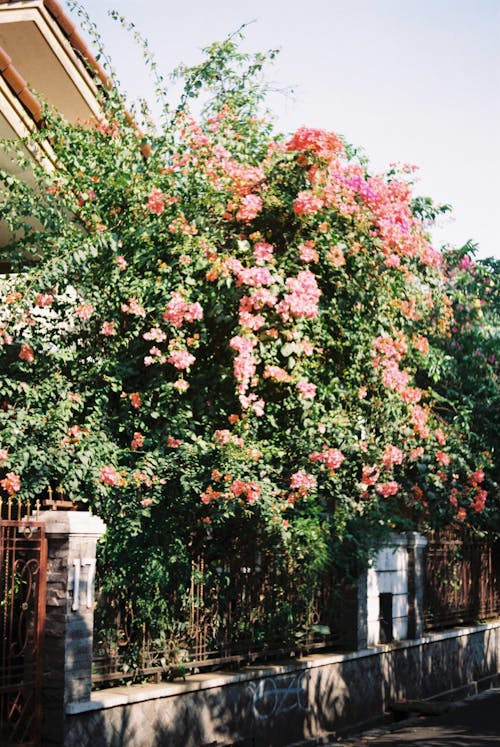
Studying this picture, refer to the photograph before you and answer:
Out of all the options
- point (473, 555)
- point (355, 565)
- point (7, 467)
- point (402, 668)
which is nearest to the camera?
point (7, 467)

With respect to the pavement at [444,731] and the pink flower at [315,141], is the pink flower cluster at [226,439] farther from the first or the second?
the pavement at [444,731]

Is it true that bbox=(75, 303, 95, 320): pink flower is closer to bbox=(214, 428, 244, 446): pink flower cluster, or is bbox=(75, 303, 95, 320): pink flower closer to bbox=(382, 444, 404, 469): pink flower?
bbox=(214, 428, 244, 446): pink flower cluster

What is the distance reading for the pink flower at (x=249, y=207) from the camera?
9859 mm

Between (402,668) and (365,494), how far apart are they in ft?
10.8

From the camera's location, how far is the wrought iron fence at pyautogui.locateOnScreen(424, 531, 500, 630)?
50.6 feet

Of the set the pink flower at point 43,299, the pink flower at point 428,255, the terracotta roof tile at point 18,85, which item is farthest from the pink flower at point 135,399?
the pink flower at point 428,255

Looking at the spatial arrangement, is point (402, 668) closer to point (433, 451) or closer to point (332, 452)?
point (433, 451)

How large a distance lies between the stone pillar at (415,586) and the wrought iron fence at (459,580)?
61 cm

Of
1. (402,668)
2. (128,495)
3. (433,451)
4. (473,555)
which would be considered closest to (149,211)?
(128,495)

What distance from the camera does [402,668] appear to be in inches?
523

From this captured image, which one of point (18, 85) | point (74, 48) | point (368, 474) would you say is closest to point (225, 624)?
point (368, 474)

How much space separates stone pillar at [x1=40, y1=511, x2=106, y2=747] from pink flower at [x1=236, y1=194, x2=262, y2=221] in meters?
3.57

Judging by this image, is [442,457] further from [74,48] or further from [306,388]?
[74,48]

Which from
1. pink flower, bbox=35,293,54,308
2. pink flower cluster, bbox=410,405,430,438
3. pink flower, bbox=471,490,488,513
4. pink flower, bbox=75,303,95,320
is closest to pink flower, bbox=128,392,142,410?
pink flower, bbox=75,303,95,320
